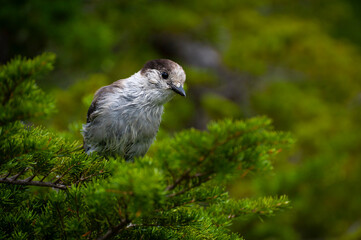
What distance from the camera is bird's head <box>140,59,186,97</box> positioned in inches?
125

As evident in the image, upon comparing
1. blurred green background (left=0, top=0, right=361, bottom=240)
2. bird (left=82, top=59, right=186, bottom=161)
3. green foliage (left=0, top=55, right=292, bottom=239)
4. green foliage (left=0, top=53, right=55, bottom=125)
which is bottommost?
green foliage (left=0, top=55, right=292, bottom=239)

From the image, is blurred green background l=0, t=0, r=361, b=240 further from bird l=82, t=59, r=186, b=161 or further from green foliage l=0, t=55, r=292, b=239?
green foliage l=0, t=55, r=292, b=239

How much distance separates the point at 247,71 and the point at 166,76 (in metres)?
6.44

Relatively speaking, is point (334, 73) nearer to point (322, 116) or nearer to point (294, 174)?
point (322, 116)

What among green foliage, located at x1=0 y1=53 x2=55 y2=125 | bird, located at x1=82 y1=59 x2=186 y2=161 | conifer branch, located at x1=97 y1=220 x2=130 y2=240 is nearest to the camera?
green foliage, located at x1=0 y1=53 x2=55 y2=125

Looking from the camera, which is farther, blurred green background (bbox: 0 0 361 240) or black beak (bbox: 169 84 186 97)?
blurred green background (bbox: 0 0 361 240)

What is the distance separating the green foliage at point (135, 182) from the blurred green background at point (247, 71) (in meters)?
3.78

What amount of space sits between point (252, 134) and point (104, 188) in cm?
62

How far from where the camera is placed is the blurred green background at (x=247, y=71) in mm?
6535

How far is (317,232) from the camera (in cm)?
773

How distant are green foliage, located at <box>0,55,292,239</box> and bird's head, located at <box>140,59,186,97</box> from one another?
48.7 inches

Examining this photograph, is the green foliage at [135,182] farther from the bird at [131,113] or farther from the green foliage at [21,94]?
the bird at [131,113]

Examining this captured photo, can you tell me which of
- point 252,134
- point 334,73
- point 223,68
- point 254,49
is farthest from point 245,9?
point 252,134

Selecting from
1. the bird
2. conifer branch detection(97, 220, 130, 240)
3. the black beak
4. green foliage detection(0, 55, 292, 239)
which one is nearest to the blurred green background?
the bird
